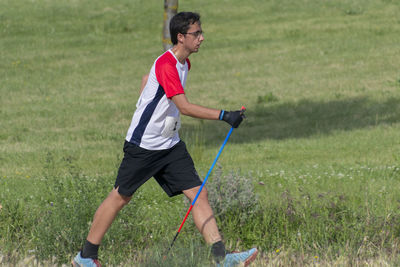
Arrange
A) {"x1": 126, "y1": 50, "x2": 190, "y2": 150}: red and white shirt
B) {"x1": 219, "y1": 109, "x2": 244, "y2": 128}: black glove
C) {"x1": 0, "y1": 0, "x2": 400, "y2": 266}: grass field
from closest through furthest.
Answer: {"x1": 219, "y1": 109, "x2": 244, "y2": 128}: black glove → {"x1": 126, "y1": 50, "x2": 190, "y2": 150}: red and white shirt → {"x1": 0, "y1": 0, "x2": 400, "y2": 266}: grass field

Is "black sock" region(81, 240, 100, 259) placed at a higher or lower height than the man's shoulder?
lower

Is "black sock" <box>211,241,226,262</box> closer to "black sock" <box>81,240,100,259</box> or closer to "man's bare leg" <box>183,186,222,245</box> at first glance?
"man's bare leg" <box>183,186,222,245</box>

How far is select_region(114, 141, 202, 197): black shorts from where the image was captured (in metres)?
5.21

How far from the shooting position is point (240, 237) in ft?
19.8

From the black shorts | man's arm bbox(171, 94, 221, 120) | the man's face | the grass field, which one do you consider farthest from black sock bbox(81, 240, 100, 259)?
the man's face

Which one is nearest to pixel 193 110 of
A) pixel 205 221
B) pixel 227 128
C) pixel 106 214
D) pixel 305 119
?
pixel 205 221

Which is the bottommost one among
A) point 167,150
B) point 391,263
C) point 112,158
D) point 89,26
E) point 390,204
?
point 89,26

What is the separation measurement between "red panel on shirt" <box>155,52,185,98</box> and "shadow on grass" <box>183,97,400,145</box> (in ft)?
23.4

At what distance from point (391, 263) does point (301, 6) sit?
23.2 meters

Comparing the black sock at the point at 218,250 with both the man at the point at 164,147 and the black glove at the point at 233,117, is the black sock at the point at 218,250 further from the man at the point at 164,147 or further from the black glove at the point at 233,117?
the black glove at the point at 233,117

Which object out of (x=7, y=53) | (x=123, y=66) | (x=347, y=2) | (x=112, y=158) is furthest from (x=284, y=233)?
(x=347, y=2)

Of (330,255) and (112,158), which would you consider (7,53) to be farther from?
(330,255)

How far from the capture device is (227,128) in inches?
528

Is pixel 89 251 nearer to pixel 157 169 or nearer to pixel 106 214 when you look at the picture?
pixel 106 214
